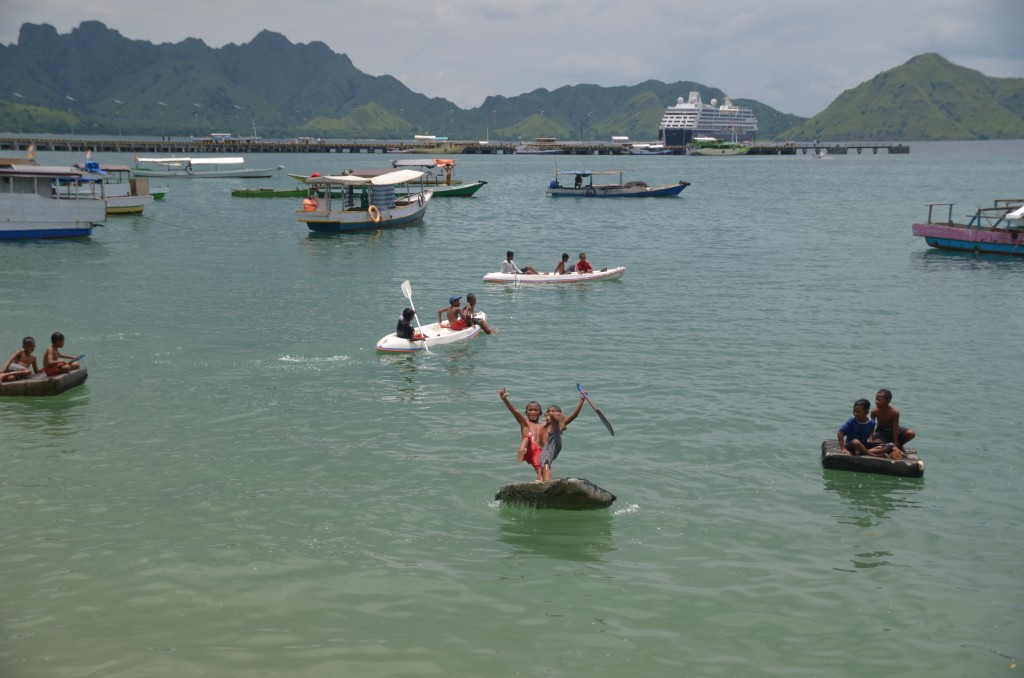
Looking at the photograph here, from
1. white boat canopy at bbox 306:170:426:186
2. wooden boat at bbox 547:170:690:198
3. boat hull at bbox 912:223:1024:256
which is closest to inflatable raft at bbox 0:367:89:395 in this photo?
white boat canopy at bbox 306:170:426:186

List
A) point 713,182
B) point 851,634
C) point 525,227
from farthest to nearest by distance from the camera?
point 713,182, point 525,227, point 851,634

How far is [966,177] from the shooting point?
14275cm

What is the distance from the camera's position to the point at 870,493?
1734 centimetres

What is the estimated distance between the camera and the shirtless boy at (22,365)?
74.1 ft

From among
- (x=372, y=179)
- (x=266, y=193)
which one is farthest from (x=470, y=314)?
(x=266, y=193)

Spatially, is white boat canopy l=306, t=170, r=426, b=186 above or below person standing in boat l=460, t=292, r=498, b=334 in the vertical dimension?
above

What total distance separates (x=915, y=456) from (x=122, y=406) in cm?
1817

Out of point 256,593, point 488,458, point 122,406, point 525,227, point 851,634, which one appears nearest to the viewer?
point 851,634

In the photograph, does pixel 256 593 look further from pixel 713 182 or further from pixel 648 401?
pixel 713 182

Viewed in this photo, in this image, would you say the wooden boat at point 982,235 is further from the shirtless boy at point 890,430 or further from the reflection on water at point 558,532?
the reflection on water at point 558,532

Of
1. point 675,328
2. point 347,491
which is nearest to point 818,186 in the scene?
point 675,328

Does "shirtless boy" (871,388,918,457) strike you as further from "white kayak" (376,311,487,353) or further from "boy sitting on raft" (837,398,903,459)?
"white kayak" (376,311,487,353)

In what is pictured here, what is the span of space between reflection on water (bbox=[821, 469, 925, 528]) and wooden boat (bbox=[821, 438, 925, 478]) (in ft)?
0.47

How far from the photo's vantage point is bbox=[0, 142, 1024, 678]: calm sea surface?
12.2 m
